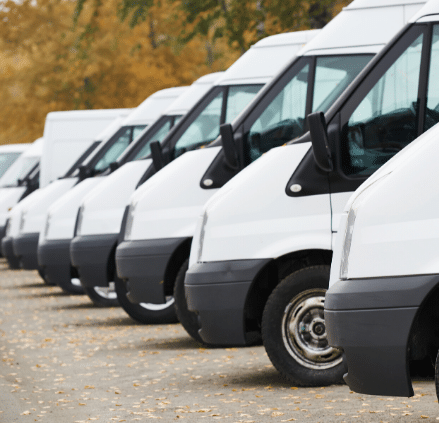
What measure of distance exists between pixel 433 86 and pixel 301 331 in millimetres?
1773

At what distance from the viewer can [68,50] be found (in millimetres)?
32375

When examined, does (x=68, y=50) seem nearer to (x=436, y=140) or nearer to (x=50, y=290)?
(x=50, y=290)

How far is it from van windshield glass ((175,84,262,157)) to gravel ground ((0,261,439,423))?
191 centimetres

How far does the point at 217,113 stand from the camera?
1162 cm

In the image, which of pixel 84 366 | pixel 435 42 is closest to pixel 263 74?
pixel 84 366

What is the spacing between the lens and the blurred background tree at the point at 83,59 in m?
29.0

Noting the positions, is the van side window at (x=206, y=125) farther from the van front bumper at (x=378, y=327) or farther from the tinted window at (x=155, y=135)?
the van front bumper at (x=378, y=327)

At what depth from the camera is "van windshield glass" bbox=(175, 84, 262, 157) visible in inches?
456

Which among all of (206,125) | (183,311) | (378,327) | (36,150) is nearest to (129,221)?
(183,311)

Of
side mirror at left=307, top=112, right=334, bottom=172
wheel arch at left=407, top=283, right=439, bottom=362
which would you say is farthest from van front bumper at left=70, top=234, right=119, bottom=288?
wheel arch at left=407, top=283, right=439, bottom=362

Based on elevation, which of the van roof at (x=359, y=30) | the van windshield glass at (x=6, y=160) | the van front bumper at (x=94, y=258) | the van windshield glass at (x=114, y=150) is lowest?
the van windshield glass at (x=6, y=160)

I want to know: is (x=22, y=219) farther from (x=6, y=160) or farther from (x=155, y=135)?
(x=6, y=160)

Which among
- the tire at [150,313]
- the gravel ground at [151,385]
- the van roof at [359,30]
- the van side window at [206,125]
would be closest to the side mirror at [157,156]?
the van side window at [206,125]

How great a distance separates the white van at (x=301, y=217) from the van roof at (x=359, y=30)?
1.57 meters
